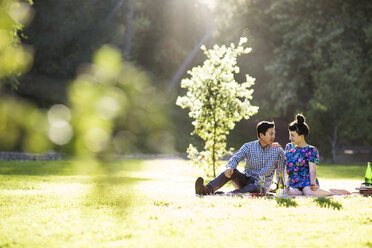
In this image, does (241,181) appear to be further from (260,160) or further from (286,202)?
(286,202)

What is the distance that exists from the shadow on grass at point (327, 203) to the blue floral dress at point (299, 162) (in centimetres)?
108

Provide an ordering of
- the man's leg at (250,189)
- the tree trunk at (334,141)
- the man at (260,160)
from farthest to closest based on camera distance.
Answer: the tree trunk at (334,141) → the man at (260,160) → the man's leg at (250,189)

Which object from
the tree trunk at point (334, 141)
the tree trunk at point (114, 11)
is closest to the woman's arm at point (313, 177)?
the tree trunk at point (334, 141)

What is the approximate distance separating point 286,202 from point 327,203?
0.72 metres

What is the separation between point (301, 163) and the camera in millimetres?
9883

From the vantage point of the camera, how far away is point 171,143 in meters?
40.4

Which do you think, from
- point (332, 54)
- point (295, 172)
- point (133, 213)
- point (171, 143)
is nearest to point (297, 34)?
point (332, 54)

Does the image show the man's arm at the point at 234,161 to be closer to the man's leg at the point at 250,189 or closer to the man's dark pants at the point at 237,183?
the man's dark pants at the point at 237,183

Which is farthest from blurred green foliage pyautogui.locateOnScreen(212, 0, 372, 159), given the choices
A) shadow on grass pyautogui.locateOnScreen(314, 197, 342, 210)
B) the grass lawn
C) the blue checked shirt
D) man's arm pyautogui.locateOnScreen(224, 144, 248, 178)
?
the grass lawn

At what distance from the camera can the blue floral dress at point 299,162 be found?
9.81m

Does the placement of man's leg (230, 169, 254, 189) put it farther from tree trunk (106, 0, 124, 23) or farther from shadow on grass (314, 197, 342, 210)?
tree trunk (106, 0, 124, 23)

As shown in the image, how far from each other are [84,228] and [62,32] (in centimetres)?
3380

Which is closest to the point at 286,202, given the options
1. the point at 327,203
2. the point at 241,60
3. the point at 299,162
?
the point at 327,203

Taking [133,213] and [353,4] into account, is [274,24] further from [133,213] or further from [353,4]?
[133,213]
